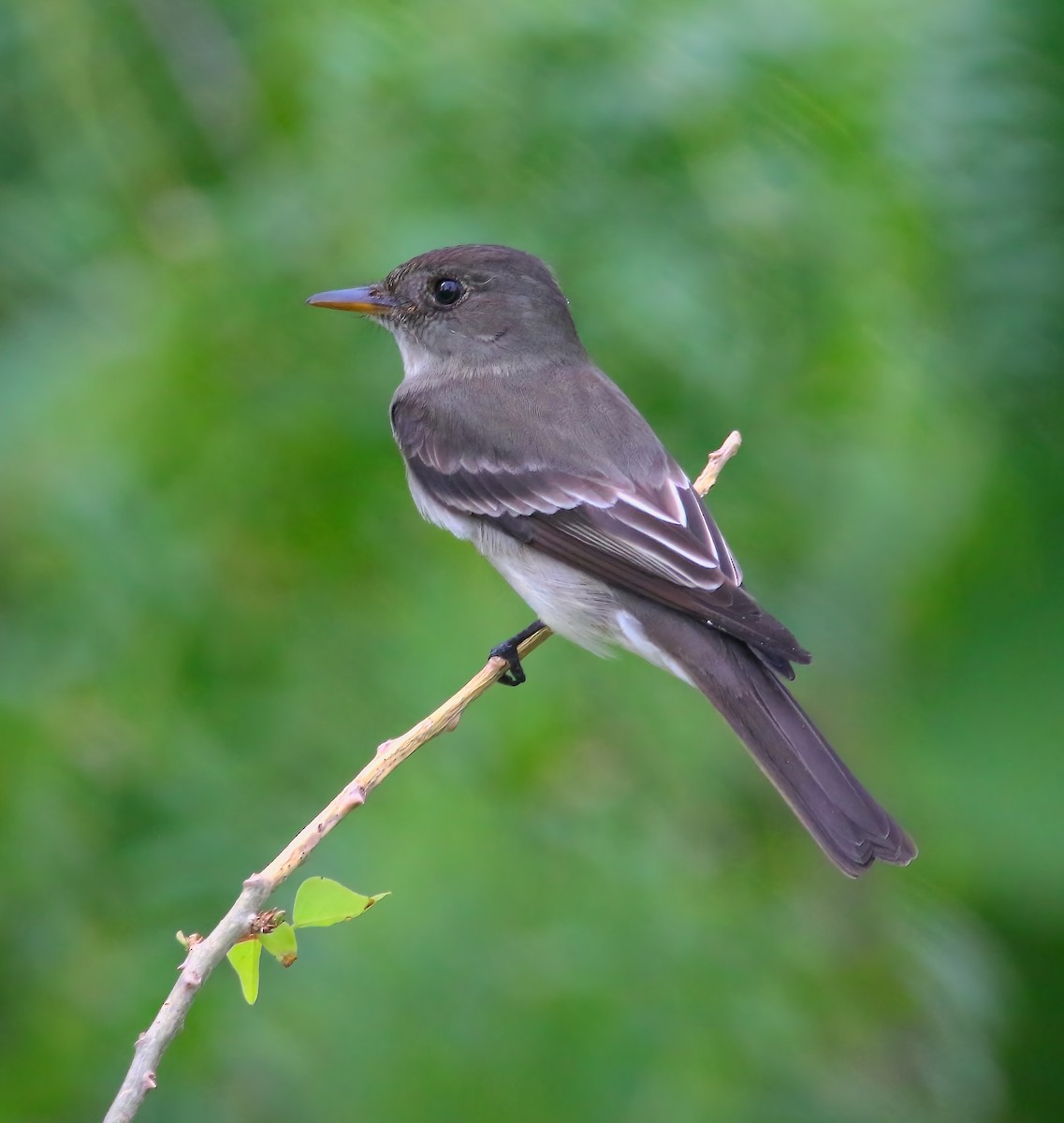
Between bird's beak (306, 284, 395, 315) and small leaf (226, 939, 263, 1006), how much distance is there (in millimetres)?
1837

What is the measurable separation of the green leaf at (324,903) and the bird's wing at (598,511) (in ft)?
5.06

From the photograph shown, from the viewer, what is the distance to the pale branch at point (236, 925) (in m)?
1.62

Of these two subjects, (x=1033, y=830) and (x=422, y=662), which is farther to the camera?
(x=1033, y=830)

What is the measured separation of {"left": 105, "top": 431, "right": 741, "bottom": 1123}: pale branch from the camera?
5.33ft

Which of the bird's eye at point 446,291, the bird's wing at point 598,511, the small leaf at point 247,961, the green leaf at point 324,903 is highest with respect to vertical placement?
the green leaf at point 324,903

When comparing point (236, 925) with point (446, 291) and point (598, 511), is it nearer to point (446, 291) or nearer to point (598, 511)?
point (598, 511)

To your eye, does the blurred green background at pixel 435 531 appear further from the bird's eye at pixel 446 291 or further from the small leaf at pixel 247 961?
the small leaf at pixel 247 961

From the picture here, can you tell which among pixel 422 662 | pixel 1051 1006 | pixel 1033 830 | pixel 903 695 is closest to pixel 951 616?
pixel 903 695

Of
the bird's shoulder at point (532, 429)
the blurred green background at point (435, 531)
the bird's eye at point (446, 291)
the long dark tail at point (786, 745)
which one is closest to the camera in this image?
the long dark tail at point (786, 745)

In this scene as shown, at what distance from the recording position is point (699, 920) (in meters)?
3.28

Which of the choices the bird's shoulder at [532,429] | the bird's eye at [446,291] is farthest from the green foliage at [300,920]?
the bird's eye at [446,291]

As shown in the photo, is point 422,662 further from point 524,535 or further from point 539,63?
point 539,63

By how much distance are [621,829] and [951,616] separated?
5.67 ft

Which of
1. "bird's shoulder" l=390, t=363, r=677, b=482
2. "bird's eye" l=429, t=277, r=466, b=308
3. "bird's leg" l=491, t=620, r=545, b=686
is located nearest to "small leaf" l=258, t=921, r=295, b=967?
"bird's leg" l=491, t=620, r=545, b=686
